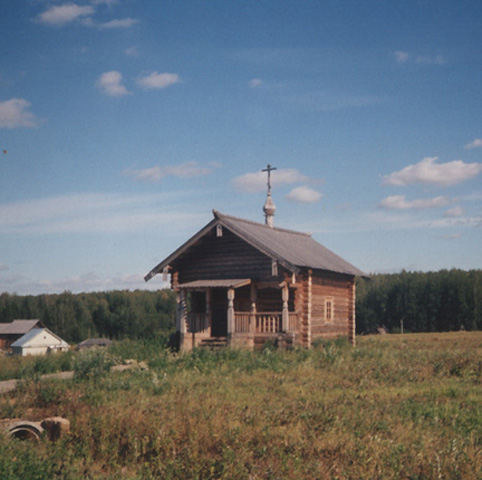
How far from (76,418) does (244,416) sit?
282 centimetres

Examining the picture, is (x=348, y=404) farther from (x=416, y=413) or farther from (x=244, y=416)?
(x=244, y=416)

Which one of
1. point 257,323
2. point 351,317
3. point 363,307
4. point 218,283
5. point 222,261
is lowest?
point 363,307

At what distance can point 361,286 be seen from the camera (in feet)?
296

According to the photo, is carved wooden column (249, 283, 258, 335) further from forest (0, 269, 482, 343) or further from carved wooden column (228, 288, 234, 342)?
forest (0, 269, 482, 343)

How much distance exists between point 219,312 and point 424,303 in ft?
184

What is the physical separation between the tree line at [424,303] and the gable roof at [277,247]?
47.2m

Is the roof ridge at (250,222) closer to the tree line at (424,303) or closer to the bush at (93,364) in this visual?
the bush at (93,364)

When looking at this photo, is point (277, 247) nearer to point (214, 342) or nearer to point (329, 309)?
point (214, 342)

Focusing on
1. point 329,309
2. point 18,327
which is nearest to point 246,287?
point 329,309

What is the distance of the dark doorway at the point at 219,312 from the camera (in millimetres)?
26516

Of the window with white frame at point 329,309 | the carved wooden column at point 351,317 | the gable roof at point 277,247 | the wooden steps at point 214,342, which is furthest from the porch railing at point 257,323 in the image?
the carved wooden column at point 351,317

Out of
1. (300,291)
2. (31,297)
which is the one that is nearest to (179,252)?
(300,291)

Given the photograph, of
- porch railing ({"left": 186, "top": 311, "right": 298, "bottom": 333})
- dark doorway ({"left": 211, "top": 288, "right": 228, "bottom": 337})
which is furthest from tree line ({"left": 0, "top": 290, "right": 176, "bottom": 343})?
porch railing ({"left": 186, "top": 311, "right": 298, "bottom": 333})

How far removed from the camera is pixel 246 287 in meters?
25.9
